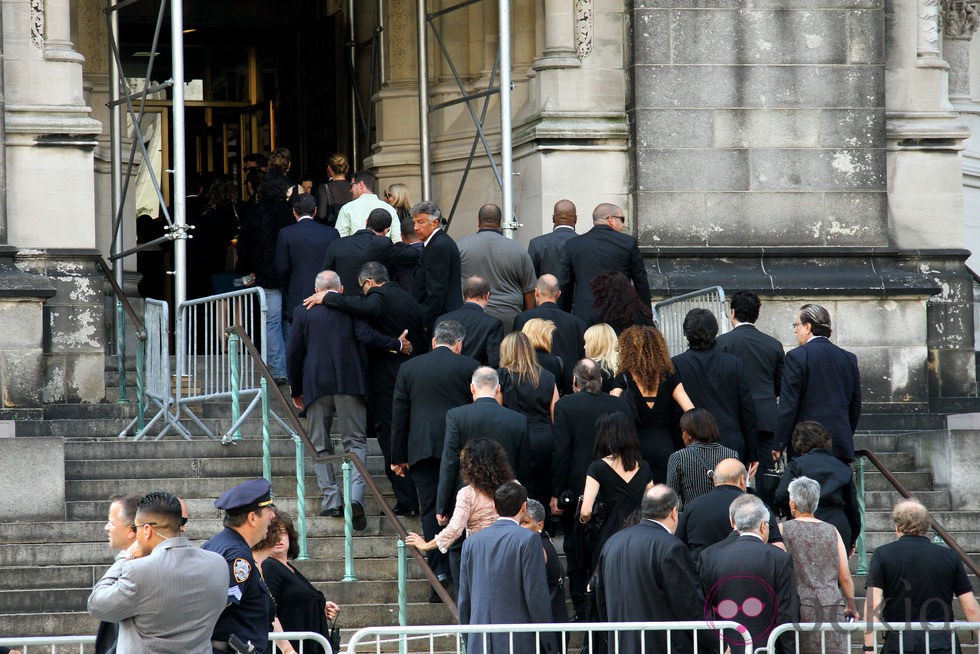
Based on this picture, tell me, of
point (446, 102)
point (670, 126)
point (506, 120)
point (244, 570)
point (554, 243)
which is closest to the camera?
point (244, 570)

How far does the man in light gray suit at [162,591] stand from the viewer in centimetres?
695

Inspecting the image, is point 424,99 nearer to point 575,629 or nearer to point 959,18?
point 959,18

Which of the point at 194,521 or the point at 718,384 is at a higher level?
the point at 718,384

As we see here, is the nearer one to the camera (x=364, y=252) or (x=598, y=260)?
(x=598, y=260)

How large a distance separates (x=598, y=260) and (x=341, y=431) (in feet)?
7.20

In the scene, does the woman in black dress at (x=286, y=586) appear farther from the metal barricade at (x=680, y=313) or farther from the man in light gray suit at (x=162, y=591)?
the metal barricade at (x=680, y=313)

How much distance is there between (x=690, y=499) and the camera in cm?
1032

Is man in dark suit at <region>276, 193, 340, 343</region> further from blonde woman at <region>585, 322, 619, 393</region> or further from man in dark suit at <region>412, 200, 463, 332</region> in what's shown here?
blonde woman at <region>585, 322, 619, 393</region>

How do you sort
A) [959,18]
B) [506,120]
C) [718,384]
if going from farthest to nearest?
[959,18] < [506,120] < [718,384]

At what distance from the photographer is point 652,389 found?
11.1 meters

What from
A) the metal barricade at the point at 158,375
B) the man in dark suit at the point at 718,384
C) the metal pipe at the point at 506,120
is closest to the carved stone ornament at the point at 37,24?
the metal barricade at the point at 158,375

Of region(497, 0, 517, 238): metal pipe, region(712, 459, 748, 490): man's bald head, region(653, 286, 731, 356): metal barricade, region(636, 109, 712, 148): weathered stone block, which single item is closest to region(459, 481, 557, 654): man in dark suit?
region(712, 459, 748, 490): man's bald head

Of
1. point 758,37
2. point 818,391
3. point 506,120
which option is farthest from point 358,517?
point 758,37

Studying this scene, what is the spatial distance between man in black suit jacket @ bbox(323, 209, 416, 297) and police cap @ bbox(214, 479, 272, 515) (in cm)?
528
